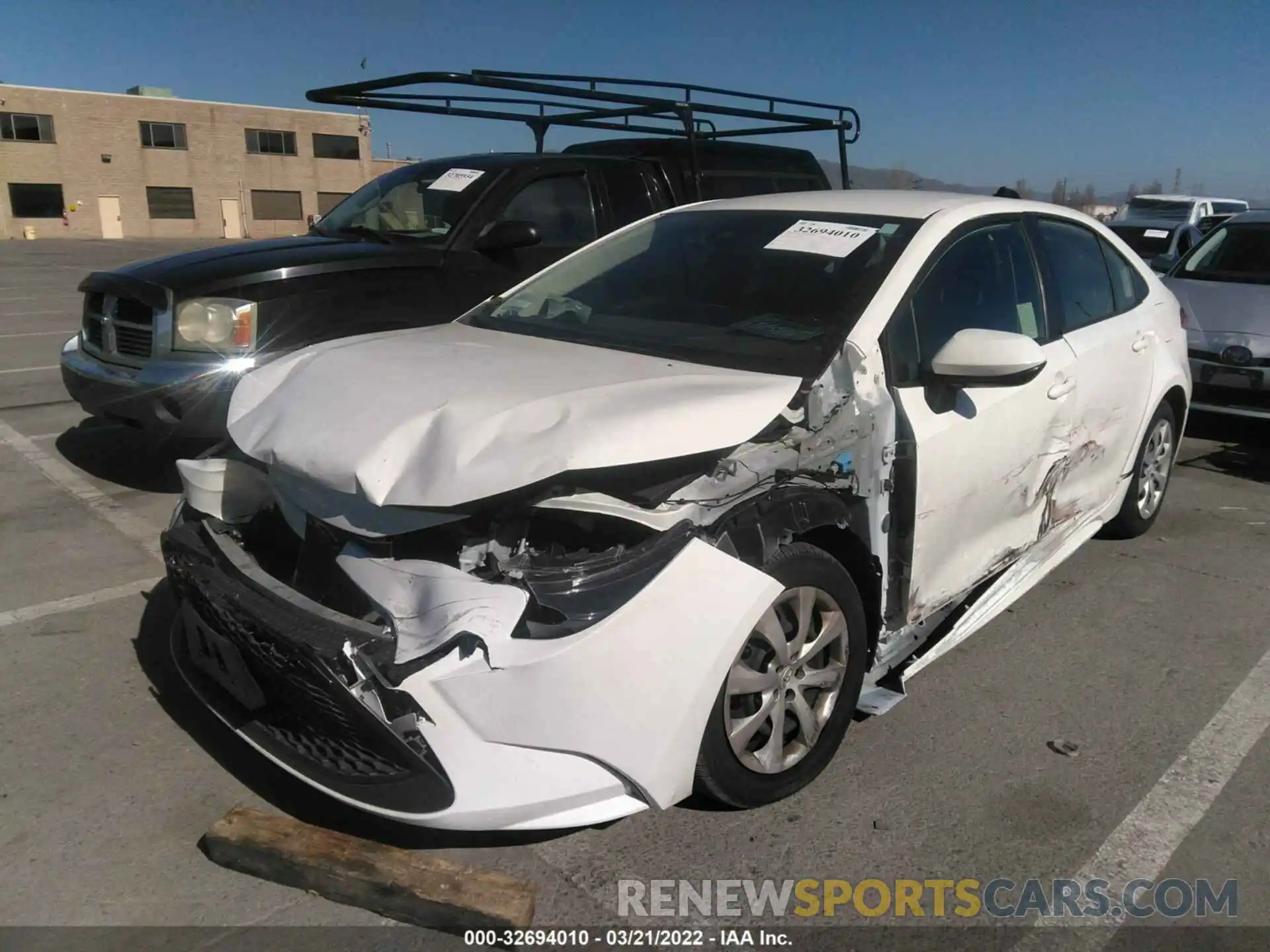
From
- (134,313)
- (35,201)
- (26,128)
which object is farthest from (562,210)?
(26,128)

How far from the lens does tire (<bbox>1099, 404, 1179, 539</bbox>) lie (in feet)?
15.6

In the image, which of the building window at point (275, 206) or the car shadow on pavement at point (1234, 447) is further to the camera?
the building window at point (275, 206)

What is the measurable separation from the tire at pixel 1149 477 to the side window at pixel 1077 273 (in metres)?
0.75

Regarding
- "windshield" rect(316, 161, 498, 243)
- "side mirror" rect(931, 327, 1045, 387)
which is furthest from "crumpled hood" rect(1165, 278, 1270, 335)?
"windshield" rect(316, 161, 498, 243)

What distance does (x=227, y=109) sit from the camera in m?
52.9

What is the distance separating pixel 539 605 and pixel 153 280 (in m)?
3.87

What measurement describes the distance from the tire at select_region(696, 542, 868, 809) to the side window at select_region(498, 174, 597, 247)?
3948mm

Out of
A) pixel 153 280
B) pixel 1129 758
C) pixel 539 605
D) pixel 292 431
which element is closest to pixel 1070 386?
pixel 1129 758

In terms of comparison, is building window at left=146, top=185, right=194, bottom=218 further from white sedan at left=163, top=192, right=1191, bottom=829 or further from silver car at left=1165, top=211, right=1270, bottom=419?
white sedan at left=163, top=192, right=1191, bottom=829

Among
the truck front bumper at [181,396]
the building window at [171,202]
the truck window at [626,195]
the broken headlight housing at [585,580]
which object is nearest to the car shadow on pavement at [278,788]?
the broken headlight housing at [585,580]

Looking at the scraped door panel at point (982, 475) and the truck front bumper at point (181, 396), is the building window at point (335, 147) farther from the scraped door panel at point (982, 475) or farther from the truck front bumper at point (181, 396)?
the scraped door panel at point (982, 475)

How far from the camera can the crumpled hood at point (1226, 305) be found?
6.66m

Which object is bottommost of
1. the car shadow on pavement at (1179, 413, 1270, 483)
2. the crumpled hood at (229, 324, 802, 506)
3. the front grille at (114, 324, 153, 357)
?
the car shadow on pavement at (1179, 413, 1270, 483)

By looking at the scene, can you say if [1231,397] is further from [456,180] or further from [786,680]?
[786,680]
